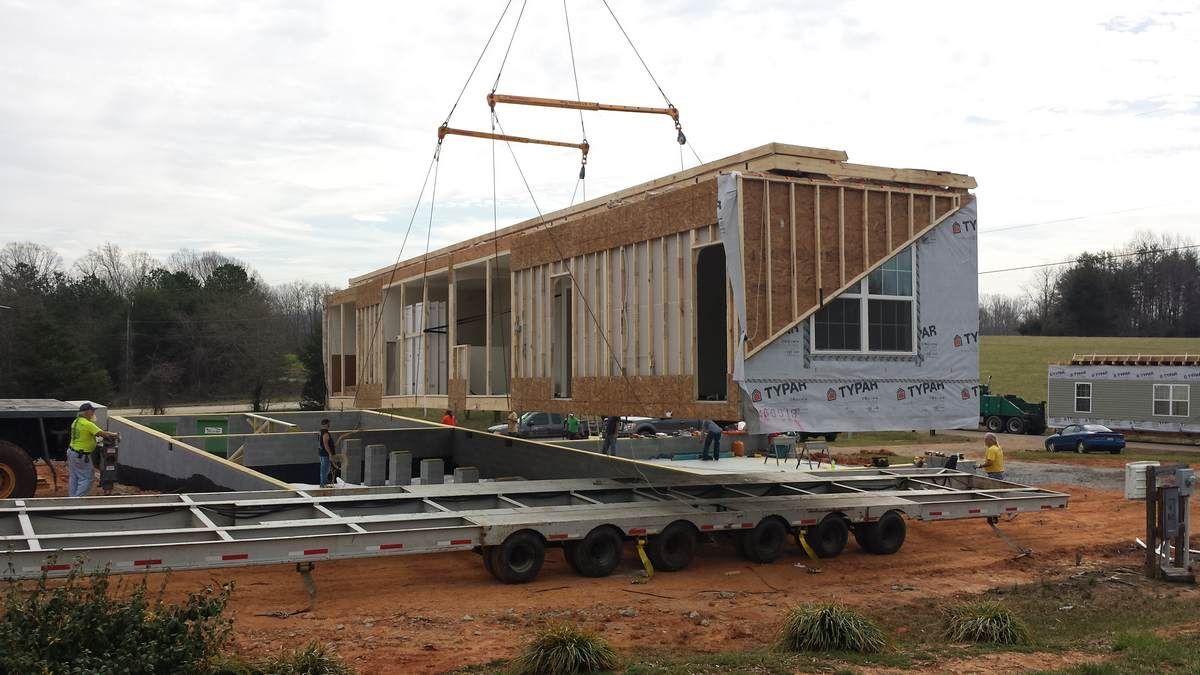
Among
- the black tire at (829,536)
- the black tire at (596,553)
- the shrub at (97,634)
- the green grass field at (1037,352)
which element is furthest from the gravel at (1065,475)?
the green grass field at (1037,352)

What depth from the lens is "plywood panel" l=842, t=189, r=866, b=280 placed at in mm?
12070

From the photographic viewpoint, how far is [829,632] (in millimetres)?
8562

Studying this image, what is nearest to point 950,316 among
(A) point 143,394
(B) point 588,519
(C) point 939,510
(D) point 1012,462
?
(C) point 939,510

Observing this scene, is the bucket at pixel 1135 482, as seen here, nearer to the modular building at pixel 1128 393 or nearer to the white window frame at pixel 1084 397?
the modular building at pixel 1128 393

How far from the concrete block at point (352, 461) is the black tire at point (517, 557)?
8067 mm

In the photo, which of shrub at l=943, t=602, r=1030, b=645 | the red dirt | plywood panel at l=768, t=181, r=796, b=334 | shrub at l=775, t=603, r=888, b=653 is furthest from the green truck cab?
shrub at l=775, t=603, r=888, b=653

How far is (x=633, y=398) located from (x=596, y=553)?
224 centimetres

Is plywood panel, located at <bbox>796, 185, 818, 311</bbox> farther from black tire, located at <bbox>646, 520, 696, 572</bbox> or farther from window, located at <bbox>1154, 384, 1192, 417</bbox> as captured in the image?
window, located at <bbox>1154, 384, 1192, 417</bbox>

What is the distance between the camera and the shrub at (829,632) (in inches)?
335

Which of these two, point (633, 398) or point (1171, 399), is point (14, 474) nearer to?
point (633, 398)

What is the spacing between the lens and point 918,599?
37.0 feet

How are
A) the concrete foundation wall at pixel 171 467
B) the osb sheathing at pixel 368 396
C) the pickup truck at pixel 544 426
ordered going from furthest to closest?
the pickup truck at pixel 544 426, the osb sheathing at pixel 368 396, the concrete foundation wall at pixel 171 467

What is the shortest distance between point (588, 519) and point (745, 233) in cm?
396

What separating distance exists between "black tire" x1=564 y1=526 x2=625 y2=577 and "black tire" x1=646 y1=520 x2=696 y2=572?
49cm
